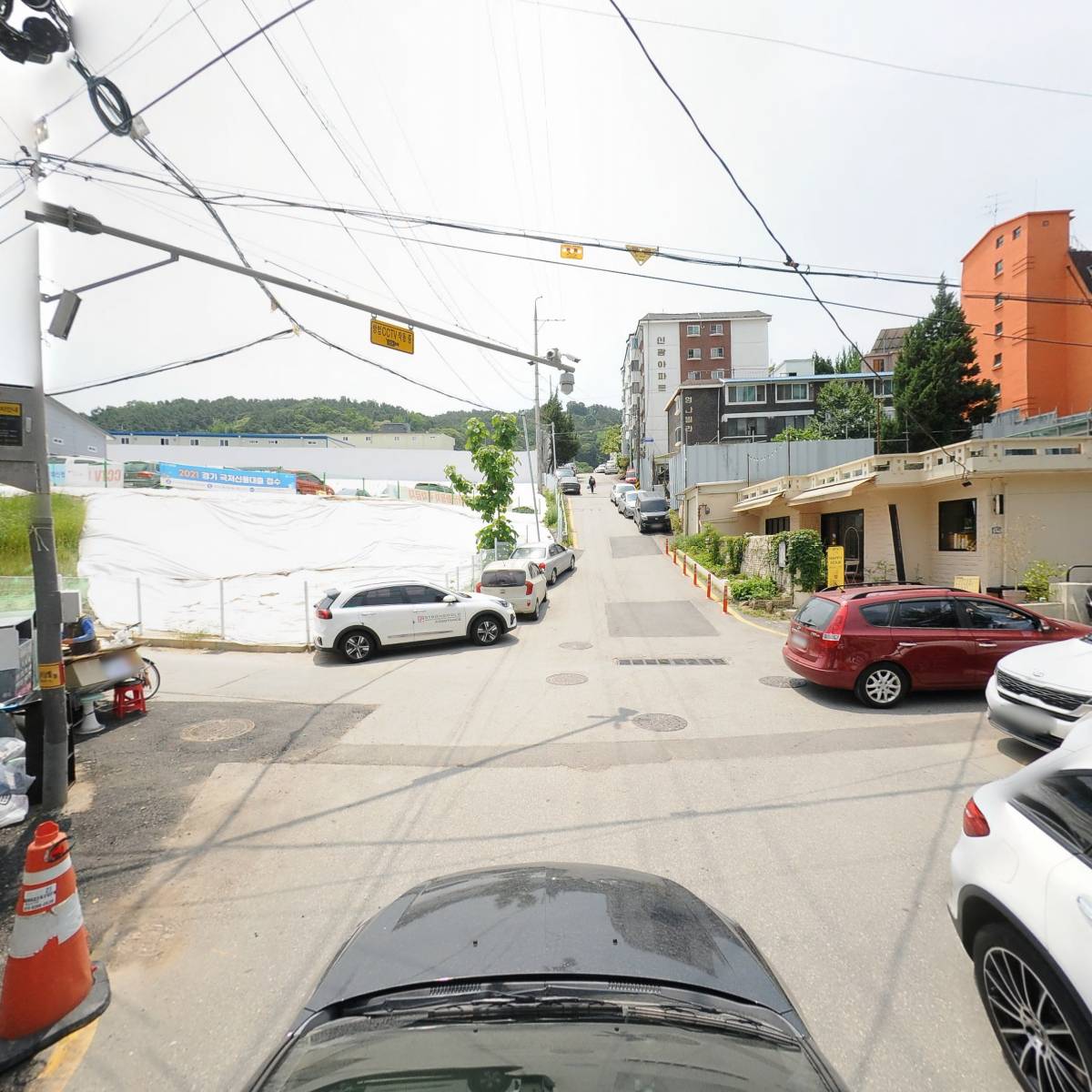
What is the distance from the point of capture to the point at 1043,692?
20.1 feet

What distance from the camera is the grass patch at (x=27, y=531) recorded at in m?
8.89

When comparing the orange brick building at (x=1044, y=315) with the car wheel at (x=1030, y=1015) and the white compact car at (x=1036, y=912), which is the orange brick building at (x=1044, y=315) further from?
the car wheel at (x=1030, y=1015)

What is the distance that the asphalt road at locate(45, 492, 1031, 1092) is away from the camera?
3180 mm

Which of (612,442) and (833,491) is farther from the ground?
(612,442)

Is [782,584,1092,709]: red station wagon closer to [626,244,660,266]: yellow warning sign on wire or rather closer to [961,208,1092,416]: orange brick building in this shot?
[626,244,660,266]: yellow warning sign on wire

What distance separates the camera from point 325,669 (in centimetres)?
1172

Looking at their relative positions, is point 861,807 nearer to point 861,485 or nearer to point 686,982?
point 686,982

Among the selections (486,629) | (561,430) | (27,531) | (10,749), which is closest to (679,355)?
(561,430)

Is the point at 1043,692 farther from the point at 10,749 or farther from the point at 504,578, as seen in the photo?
the point at 504,578

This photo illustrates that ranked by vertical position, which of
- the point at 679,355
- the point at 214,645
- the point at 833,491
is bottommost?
the point at 214,645

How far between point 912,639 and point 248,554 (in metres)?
21.6

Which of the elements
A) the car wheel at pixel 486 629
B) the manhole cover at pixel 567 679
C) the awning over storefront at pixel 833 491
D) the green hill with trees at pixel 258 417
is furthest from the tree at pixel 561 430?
the manhole cover at pixel 567 679

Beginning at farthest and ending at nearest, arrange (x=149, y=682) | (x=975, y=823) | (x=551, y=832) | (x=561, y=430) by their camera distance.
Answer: (x=561, y=430), (x=149, y=682), (x=551, y=832), (x=975, y=823)

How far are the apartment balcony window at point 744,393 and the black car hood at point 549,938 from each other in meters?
52.5
